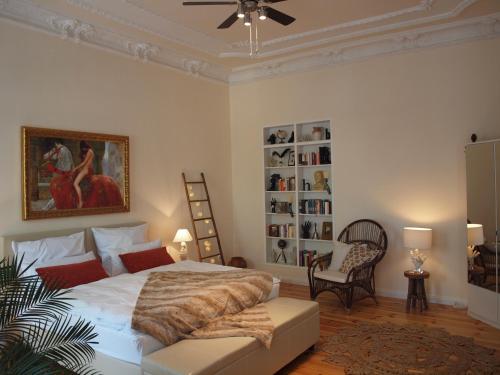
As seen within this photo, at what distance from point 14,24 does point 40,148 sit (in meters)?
1.27

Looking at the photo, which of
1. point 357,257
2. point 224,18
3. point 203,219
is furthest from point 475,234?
point 224,18

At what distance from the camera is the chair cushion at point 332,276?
4980 millimetres

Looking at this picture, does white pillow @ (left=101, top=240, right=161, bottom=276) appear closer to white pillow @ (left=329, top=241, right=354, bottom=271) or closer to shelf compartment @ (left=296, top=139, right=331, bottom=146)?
white pillow @ (left=329, top=241, right=354, bottom=271)

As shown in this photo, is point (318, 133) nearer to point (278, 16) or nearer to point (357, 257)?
A: point (357, 257)

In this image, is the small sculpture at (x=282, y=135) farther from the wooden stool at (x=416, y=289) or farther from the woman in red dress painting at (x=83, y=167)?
the woman in red dress painting at (x=83, y=167)

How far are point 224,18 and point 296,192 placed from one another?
277cm

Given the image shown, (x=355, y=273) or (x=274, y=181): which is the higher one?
(x=274, y=181)

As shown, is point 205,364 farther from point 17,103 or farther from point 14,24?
point 14,24

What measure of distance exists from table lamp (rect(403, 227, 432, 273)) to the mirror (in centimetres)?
44

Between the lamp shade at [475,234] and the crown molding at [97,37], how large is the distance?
4.32 meters

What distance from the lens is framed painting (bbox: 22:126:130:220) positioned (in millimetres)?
4328

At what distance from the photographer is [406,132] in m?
5.43

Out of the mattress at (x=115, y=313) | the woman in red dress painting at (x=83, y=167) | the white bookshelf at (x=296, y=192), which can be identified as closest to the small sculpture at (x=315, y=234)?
the white bookshelf at (x=296, y=192)

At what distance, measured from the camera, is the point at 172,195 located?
5969 millimetres
